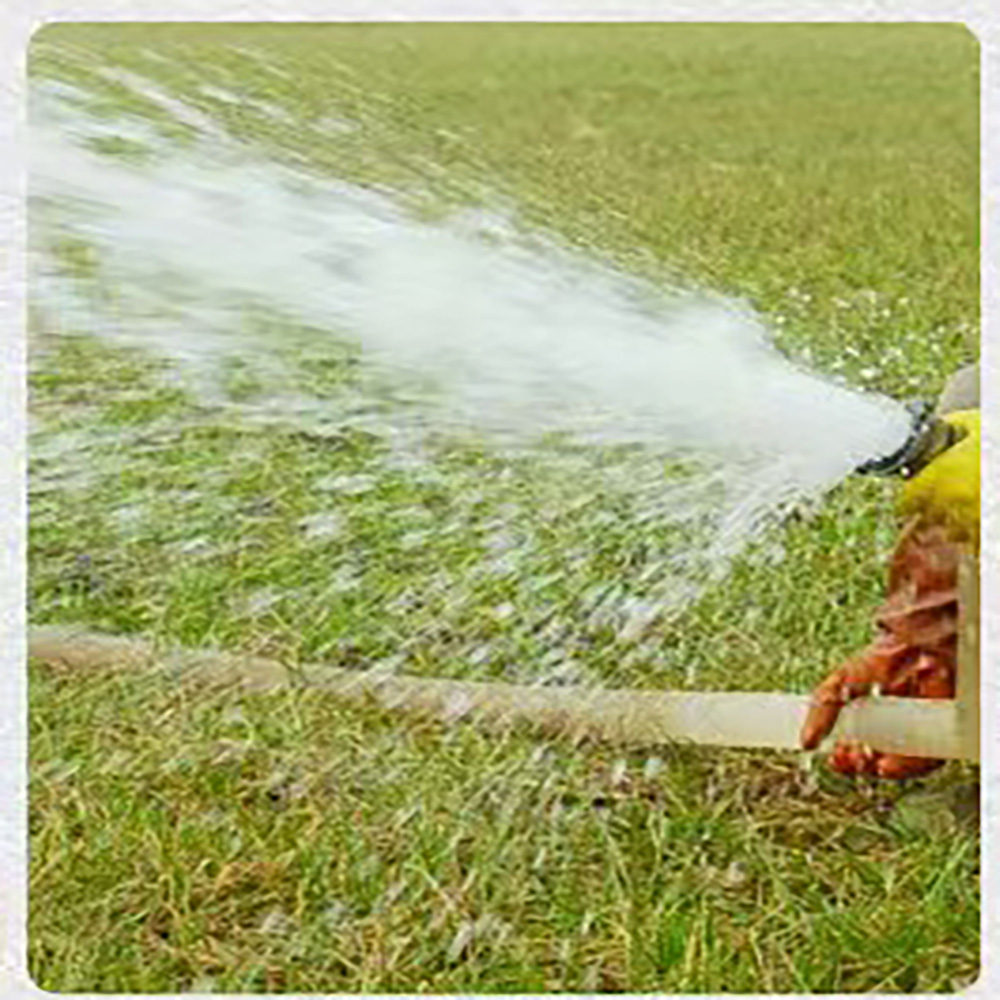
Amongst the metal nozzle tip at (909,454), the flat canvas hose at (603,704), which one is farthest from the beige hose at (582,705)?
the metal nozzle tip at (909,454)

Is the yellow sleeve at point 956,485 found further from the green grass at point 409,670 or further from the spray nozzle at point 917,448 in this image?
the green grass at point 409,670

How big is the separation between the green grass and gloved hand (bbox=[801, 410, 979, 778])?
0.18 ft

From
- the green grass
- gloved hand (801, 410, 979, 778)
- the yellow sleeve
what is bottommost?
the green grass

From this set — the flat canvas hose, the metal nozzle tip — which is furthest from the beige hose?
the metal nozzle tip

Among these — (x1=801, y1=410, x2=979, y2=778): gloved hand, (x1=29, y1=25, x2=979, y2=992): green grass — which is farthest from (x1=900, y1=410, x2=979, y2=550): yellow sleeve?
(x1=29, y1=25, x2=979, y2=992): green grass

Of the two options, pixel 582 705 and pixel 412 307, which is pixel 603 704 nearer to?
pixel 582 705

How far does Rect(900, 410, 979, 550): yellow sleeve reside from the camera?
0.93 metres

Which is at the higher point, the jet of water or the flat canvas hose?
the jet of water

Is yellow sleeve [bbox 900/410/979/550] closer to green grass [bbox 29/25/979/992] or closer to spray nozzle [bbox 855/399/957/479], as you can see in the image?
spray nozzle [bbox 855/399/957/479]

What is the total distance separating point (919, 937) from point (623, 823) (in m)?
0.16

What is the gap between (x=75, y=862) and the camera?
1049 mm

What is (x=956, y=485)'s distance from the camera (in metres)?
0.94
